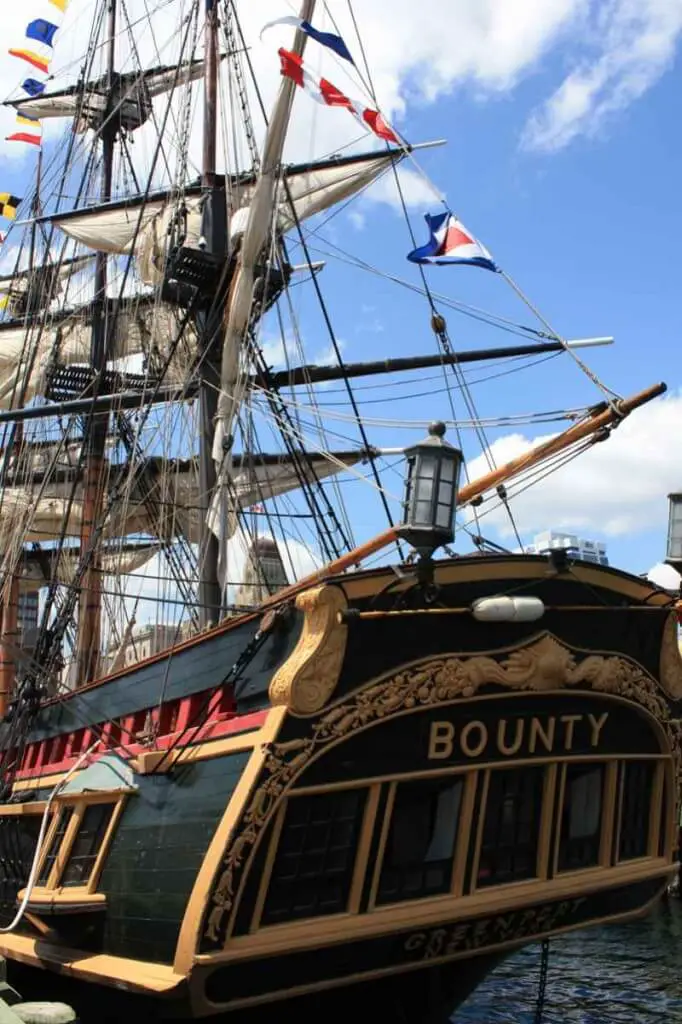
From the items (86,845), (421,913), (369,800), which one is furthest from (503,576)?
(86,845)

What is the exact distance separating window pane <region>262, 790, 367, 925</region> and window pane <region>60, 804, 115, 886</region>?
6.09 feet

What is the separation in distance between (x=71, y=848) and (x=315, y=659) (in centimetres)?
328

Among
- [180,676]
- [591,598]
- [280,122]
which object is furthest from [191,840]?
[280,122]

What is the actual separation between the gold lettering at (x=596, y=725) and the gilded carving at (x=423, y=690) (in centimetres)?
25

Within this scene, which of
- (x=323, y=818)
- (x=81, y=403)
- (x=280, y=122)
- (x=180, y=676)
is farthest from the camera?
(x=81, y=403)

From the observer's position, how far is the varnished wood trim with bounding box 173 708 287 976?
7.67 metres

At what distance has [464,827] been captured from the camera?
8.91 metres

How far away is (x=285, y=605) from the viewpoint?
8.22 metres

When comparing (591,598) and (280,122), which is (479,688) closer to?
(591,598)

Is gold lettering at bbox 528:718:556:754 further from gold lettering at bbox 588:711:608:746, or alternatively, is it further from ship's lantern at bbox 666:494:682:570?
ship's lantern at bbox 666:494:682:570

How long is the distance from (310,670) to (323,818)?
4.03 feet

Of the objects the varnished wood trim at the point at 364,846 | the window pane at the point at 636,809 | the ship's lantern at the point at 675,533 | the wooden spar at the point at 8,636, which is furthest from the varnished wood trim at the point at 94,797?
the wooden spar at the point at 8,636

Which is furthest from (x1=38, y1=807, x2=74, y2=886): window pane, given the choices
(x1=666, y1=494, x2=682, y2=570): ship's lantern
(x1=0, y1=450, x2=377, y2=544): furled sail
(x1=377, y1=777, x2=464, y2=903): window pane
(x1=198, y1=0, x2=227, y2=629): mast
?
(x1=0, y1=450, x2=377, y2=544): furled sail

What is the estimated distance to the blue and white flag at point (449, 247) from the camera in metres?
11.2
